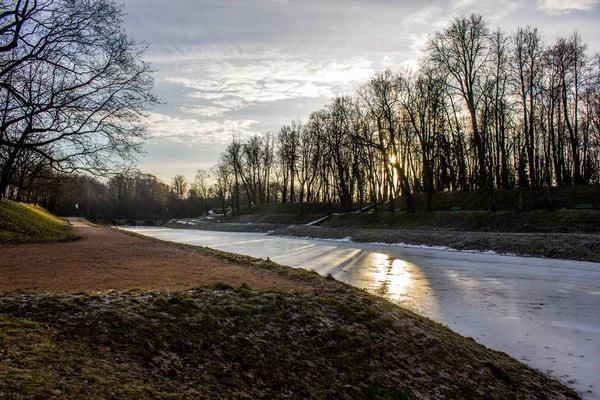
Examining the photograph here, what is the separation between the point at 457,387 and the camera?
4609 millimetres

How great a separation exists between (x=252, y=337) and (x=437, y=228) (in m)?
26.8

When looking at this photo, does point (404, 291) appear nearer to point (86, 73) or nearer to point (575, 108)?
point (86, 73)

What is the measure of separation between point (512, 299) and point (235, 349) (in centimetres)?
811

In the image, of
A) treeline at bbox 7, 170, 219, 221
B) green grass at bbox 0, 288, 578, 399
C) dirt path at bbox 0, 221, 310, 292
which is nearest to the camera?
green grass at bbox 0, 288, 578, 399

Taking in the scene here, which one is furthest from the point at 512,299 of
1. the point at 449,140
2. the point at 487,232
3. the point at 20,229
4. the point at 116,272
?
the point at 449,140

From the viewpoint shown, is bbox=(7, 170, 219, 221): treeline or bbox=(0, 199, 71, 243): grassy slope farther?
bbox=(7, 170, 219, 221): treeline

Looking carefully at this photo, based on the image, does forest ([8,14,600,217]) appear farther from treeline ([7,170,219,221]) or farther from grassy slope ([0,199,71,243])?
treeline ([7,170,219,221])

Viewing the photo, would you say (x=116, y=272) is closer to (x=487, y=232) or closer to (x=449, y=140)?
(x=487, y=232)

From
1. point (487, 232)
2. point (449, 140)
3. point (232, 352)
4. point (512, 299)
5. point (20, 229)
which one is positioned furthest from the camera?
point (449, 140)

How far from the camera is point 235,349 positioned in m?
4.39

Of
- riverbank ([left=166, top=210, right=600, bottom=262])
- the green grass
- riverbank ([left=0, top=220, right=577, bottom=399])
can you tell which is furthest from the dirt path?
riverbank ([left=166, top=210, right=600, bottom=262])

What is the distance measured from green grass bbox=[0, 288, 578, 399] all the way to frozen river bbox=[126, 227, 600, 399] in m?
0.78

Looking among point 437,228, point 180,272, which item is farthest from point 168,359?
point 437,228

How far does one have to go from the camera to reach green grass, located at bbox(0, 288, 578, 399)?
3.36m
